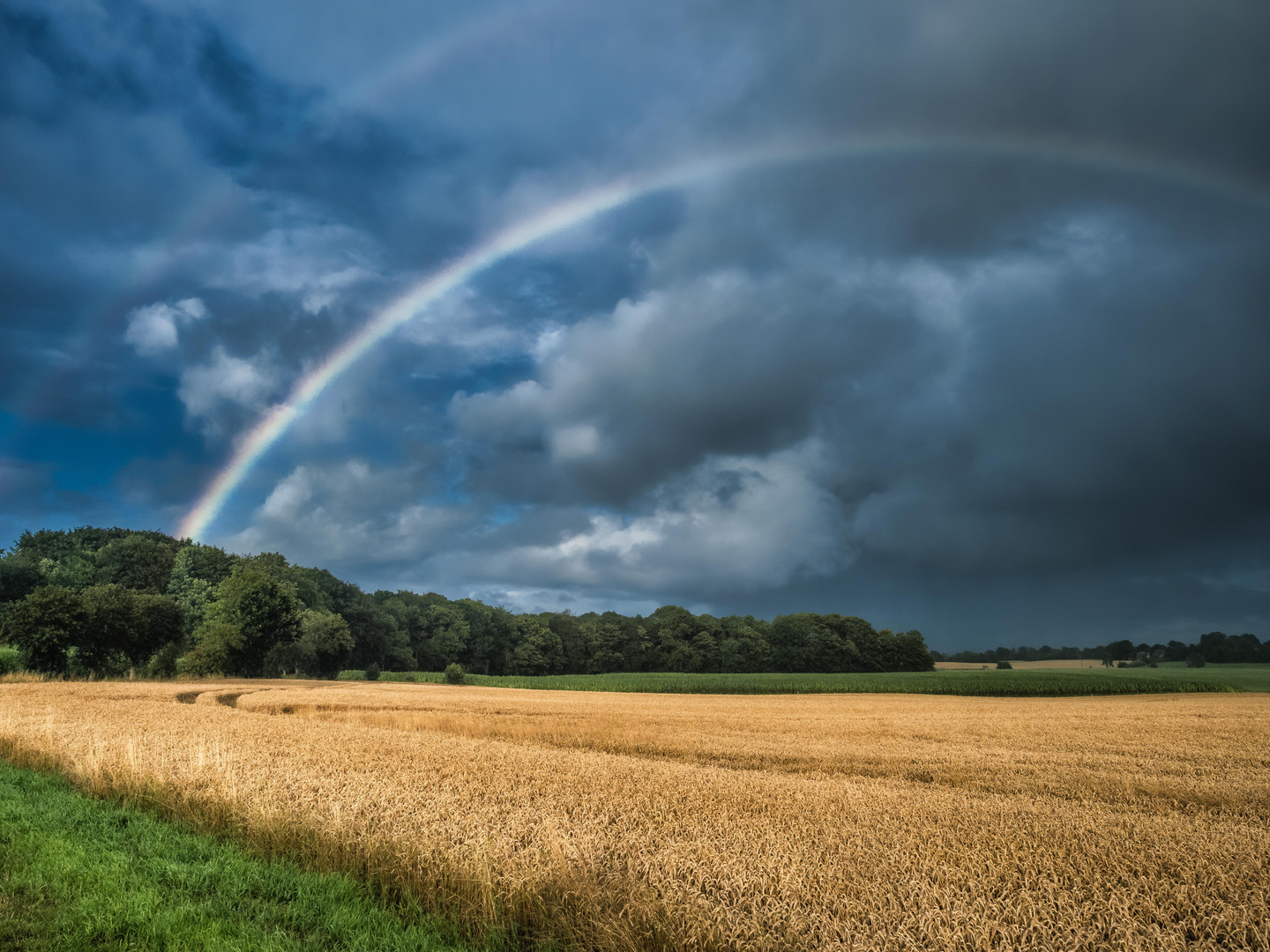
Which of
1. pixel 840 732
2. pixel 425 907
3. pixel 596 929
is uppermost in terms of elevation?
pixel 596 929

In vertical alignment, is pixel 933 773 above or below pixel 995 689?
above

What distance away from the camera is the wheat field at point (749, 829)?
18.5 feet

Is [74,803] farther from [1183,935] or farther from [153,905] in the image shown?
[1183,935]

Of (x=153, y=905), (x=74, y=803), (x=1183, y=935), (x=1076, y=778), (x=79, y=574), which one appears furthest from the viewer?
(x=79, y=574)

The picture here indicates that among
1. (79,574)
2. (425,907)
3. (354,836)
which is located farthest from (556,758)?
(79,574)

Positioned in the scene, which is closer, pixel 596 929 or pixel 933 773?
pixel 596 929

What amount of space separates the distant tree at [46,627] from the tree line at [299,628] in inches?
4.5

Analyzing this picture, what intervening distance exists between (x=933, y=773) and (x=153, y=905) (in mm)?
14540

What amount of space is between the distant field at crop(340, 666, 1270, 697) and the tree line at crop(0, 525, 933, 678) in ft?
73.2

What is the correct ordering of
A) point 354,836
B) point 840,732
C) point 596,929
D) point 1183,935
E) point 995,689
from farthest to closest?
point 995,689
point 840,732
point 354,836
point 596,929
point 1183,935

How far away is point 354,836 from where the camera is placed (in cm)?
889

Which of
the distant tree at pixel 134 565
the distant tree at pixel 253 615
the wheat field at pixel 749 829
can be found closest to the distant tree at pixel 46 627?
the distant tree at pixel 253 615

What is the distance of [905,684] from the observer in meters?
82.2

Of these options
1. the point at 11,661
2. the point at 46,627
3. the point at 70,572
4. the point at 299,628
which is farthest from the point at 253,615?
the point at 70,572
